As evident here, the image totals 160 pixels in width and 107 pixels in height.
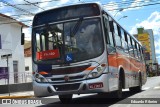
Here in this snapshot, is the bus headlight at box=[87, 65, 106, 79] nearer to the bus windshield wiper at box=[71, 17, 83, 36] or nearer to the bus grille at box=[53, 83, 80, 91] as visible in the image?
the bus grille at box=[53, 83, 80, 91]

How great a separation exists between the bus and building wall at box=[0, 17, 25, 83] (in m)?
23.6

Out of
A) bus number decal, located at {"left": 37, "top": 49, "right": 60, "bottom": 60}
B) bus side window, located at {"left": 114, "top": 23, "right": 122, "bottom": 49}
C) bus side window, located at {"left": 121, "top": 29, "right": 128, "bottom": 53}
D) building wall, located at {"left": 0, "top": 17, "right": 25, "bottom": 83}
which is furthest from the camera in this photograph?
building wall, located at {"left": 0, "top": 17, "right": 25, "bottom": 83}

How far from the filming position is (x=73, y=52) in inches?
465

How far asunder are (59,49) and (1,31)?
26.6 m

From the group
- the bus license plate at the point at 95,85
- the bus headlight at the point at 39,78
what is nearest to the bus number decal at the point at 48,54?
the bus headlight at the point at 39,78

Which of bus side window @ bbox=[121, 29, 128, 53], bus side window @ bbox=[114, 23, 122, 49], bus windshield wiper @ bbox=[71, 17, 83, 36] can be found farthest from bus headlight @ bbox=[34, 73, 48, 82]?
bus side window @ bbox=[121, 29, 128, 53]

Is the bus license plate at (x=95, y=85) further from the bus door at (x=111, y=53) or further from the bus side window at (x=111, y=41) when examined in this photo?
the bus side window at (x=111, y=41)

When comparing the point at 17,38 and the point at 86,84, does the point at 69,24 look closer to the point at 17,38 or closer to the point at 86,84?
the point at 86,84

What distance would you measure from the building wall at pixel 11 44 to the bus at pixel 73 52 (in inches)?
929

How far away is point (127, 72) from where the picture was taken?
1594 centimetres

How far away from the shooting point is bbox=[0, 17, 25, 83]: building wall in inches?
1467

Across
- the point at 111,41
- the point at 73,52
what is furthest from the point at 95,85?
the point at 111,41

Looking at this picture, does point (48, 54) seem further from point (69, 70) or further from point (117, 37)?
point (117, 37)

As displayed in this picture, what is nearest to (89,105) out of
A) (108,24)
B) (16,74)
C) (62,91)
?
(62,91)
